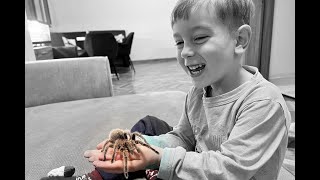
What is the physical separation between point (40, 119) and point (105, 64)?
1.82 ft

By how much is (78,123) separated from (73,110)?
19 cm

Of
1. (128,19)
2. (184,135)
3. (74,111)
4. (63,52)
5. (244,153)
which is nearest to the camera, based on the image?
(244,153)

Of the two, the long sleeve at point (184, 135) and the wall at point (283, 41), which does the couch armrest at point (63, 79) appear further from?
the wall at point (283, 41)

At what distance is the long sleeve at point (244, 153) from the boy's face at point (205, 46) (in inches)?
4.9

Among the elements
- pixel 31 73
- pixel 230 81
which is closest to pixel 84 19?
pixel 31 73

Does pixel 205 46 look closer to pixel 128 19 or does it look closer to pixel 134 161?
pixel 134 161

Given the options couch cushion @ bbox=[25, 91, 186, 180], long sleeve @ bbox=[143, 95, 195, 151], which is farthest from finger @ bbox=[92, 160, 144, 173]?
couch cushion @ bbox=[25, 91, 186, 180]

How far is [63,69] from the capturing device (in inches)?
62.3

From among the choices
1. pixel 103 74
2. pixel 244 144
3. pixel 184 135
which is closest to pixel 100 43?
pixel 103 74

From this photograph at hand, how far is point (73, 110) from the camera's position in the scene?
140 centimetres

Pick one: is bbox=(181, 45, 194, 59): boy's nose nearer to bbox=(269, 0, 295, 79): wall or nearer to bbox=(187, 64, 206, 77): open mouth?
bbox=(187, 64, 206, 77): open mouth
